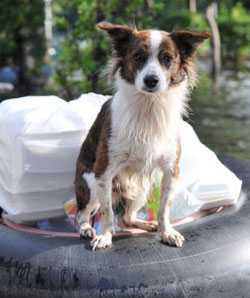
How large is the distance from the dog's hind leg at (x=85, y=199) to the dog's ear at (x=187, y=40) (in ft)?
3.16

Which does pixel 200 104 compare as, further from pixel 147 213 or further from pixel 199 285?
pixel 199 285

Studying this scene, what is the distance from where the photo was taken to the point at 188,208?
4078 mm

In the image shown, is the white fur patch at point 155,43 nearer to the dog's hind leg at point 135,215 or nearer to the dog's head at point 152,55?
the dog's head at point 152,55

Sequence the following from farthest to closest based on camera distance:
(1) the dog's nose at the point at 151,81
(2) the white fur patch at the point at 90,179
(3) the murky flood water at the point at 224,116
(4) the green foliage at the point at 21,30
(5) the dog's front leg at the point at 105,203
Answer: (4) the green foliage at the point at 21,30, (3) the murky flood water at the point at 224,116, (2) the white fur patch at the point at 90,179, (5) the dog's front leg at the point at 105,203, (1) the dog's nose at the point at 151,81

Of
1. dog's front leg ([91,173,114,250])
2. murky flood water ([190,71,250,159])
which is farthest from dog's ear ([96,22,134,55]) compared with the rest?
murky flood water ([190,71,250,159])

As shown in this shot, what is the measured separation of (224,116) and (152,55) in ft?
25.9

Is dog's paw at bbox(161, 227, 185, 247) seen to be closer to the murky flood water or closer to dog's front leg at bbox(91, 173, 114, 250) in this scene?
dog's front leg at bbox(91, 173, 114, 250)

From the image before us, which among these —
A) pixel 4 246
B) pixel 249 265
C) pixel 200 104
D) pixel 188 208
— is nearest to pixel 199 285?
pixel 249 265

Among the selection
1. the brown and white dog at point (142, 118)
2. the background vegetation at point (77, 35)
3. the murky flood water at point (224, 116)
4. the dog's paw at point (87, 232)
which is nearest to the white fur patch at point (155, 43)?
the brown and white dog at point (142, 118)

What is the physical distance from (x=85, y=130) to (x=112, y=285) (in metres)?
1.30

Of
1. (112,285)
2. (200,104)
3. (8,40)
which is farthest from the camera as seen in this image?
(8,40)

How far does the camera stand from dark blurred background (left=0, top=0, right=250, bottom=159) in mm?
7680

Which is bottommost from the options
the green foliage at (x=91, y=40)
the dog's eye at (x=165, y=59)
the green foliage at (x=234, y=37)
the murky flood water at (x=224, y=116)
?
the green foliage at (x=234, y=37)

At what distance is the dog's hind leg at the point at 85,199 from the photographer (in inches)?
150
